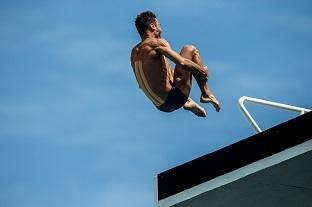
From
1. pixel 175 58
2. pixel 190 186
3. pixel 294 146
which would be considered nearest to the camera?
pixel 294 146

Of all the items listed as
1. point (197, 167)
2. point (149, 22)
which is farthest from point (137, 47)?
point (197, 167)

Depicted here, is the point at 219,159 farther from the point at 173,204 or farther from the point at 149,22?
the point at 149,22

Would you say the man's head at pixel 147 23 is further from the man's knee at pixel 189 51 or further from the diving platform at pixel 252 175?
the diving platform at pixel 252 175

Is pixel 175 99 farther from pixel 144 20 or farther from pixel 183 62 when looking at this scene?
pixel 144 20

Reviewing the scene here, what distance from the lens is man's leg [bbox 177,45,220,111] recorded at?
1552cm

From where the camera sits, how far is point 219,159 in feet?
41.8

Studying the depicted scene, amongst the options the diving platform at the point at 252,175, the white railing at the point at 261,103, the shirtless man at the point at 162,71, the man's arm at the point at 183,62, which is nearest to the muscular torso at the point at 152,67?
the shirtless man at the point at 162,71

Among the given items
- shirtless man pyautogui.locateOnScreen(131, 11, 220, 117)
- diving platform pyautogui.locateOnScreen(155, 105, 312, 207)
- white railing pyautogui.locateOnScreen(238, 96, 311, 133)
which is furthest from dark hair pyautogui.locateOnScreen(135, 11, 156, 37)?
diving platform pyautogui.locateOnScreen(155, 105, 312, 207)

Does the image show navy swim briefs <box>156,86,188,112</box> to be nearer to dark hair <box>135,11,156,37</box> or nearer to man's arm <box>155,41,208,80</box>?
man's arm <box>155,41,208,80</box>

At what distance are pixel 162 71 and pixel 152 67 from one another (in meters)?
0.18

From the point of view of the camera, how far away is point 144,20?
15914mm

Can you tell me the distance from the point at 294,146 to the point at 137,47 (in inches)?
177

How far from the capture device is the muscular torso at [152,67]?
15711 millimetres

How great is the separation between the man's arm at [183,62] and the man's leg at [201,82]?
0.11 metres
